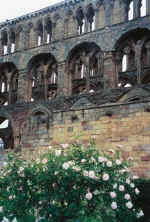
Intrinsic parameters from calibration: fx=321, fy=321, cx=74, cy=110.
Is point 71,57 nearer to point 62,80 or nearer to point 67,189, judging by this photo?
point 62,80

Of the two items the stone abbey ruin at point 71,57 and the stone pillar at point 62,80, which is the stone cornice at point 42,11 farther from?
the stone pillar at point 62,80

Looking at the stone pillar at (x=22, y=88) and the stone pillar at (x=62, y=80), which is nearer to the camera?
the stone pillar at (x=62, y=80)

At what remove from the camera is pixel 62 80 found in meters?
24.6

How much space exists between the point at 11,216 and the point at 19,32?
24608mm

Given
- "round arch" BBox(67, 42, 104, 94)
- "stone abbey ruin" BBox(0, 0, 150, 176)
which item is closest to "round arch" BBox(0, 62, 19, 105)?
"stone abbey ruin" BBox(0, 0, 150, 176)

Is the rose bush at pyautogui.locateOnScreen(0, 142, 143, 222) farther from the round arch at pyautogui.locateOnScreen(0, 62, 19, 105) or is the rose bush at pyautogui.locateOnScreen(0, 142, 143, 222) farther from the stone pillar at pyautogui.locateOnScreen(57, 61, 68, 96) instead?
the round arch at pyautogui.locateOnScreen(0, 62, 19, 105)

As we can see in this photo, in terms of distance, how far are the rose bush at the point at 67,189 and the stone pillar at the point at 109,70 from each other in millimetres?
16725

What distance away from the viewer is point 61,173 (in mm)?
5586

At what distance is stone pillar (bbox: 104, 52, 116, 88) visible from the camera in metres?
22.5

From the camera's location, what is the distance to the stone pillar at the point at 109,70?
22.5 meters

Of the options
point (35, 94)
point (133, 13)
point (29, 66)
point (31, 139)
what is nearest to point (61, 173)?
point (31, 139)

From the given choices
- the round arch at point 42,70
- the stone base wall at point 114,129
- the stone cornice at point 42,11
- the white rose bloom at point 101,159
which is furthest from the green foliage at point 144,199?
the stone cornice at point 42,11

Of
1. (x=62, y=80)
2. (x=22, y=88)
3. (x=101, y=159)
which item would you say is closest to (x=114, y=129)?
(x=101, y=159)

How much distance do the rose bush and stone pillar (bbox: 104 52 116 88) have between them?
16725 millimetres
